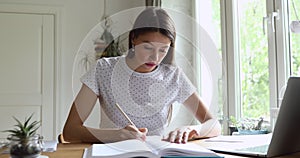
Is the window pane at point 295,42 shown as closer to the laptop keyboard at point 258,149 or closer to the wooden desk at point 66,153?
the laptop keyboard at point 258,149

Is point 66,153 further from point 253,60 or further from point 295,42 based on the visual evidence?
point 253,60

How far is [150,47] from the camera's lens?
45.4 inches

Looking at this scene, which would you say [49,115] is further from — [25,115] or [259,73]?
[259,73]

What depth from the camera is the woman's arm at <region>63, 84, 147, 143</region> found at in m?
1.15

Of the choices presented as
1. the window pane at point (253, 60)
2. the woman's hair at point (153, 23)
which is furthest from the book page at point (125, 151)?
the window pane at point (253, 60)

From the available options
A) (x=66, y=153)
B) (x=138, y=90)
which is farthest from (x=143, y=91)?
(x=66, y=153)

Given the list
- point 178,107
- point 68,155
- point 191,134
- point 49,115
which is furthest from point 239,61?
point 49,115

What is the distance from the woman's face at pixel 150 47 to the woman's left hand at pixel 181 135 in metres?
0.25

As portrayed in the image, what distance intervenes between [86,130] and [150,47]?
0.42m

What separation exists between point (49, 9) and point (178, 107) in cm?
211

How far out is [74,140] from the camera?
53.1 inches

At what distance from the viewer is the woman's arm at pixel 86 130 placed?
1.15 m

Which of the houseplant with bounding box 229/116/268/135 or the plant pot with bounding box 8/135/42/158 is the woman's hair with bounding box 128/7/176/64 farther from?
the houseplant with bounding box 229/116/268/135

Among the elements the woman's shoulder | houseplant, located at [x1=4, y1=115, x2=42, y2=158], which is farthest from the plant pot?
the woman's shoulder
